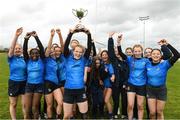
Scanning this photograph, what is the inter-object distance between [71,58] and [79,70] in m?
0.37

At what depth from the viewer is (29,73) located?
9.98 meters

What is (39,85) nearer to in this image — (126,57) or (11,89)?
(11,89)

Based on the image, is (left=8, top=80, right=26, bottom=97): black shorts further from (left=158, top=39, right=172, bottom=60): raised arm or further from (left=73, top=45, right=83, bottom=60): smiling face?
(left=158, top=39, right=172, bottom=60): raised arm

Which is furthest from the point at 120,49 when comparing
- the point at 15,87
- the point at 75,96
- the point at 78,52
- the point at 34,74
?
the point at 15,87

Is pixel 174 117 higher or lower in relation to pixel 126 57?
lower

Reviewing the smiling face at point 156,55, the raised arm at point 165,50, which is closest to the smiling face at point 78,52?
the smiling face at point 156,55

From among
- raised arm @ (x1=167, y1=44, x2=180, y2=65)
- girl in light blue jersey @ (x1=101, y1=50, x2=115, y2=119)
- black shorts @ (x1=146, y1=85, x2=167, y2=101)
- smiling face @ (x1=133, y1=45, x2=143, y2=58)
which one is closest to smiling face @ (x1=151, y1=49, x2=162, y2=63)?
raised arm @ (x1=167, y1=44, x2=180, y2=65)

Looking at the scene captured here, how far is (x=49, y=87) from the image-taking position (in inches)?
400

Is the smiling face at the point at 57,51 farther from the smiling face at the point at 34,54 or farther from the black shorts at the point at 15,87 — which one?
the black shorts at the point at 15,87

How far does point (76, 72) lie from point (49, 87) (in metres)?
1.52

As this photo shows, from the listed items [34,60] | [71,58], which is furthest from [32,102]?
[71,58]

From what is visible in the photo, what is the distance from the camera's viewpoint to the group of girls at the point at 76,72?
899 centimetres

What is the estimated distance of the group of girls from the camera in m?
8.99

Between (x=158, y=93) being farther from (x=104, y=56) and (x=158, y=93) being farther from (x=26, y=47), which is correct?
(x=26, y=47)
